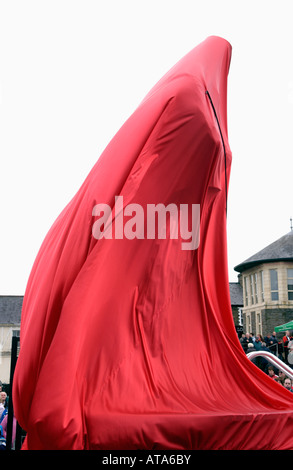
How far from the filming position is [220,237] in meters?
4.10

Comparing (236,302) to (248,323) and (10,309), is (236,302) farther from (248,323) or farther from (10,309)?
(10,309)

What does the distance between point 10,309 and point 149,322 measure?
60.1 m

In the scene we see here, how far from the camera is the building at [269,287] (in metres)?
41.1

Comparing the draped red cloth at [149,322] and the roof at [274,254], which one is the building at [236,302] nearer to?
the roof at [274,254]

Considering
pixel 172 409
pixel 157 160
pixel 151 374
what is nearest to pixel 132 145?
pixel 157 160

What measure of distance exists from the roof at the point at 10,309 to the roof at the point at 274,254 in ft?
97.4

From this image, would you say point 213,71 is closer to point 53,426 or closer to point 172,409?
point 172,409

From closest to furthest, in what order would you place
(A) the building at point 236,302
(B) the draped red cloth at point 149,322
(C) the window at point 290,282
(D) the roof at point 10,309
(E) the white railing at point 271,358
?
(B) the draped red cloth at point 149,322, (E) the white railing at point 271,358, (C) the window at point 290,282, (A) the building at point 236,302, (D) the roof at point 10,309

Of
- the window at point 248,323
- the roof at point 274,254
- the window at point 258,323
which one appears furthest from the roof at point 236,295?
the window at point 258,323

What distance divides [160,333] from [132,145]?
4.58ft

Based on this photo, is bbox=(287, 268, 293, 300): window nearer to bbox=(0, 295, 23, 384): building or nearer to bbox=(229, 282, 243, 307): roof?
bbox=(229, 282, 243, 307): roof

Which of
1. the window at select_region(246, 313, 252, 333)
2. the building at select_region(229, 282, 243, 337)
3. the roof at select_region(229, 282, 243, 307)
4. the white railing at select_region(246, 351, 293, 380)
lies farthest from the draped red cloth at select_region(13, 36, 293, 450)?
the roof at select_region(229, 282, 243, 307)

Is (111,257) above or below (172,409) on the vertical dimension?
above

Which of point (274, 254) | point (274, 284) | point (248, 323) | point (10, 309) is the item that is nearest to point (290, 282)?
point (274, 284)
